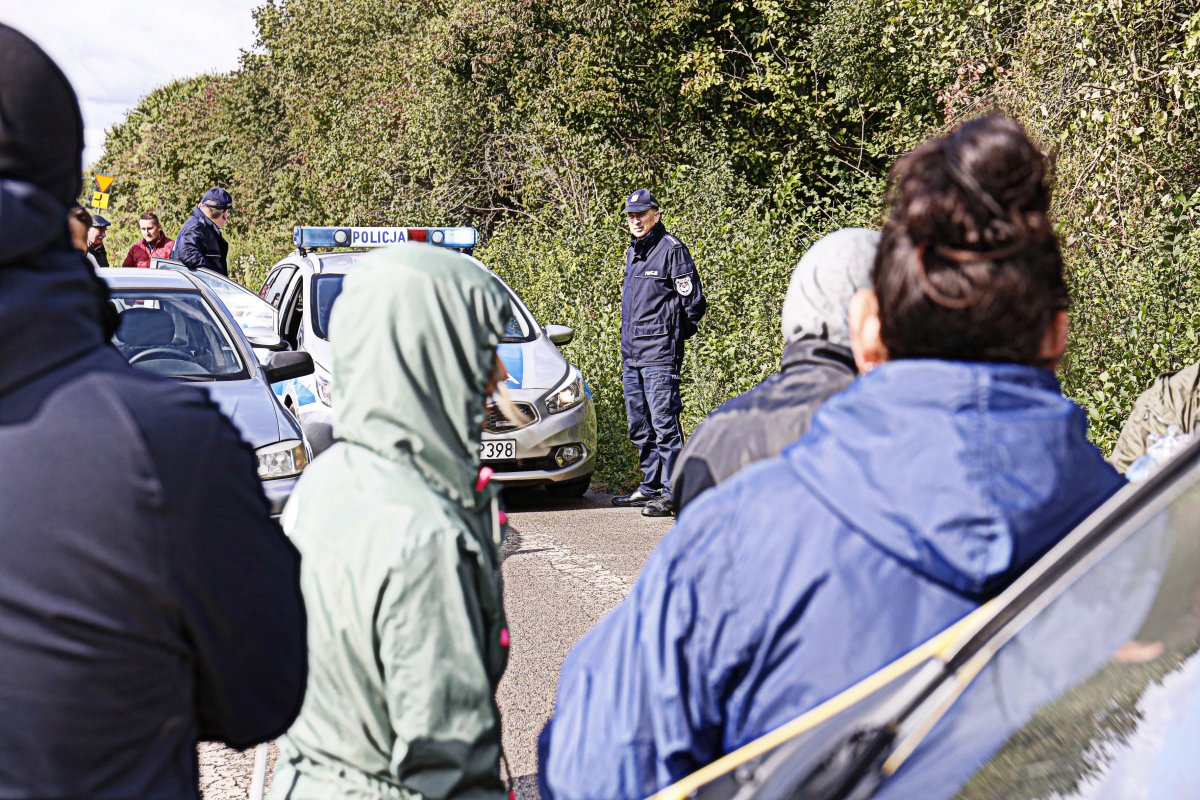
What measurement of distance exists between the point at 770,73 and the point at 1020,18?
333 inches

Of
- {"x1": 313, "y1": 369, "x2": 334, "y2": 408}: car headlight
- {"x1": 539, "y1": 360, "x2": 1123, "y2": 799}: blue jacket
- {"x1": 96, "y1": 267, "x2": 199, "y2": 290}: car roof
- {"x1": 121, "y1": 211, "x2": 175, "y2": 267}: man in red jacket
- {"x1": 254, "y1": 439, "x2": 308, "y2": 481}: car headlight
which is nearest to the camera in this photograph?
{"x1": 539, "y1": 360, "x2": 1123, "y2": 799}: blue jacket

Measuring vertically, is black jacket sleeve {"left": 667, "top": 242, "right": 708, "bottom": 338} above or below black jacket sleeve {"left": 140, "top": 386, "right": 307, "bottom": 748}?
below

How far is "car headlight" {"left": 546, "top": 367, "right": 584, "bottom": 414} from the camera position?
947cm

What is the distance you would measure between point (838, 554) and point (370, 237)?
30.6 ft

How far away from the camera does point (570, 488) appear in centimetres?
1013

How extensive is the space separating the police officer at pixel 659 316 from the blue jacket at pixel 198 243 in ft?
17.8

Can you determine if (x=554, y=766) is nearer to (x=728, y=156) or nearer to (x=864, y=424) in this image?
(x=864, y=424)

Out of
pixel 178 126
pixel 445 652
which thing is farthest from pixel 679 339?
pixel 178 126

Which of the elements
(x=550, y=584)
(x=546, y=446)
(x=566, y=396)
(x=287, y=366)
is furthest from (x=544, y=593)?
(x=566, y=396)

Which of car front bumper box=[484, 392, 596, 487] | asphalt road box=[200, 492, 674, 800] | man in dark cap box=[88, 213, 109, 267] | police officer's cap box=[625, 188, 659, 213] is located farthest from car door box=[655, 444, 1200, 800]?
man in dark cap box=[88, 213, 109, 267]

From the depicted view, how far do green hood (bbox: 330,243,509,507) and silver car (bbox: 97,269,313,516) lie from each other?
4983 mm

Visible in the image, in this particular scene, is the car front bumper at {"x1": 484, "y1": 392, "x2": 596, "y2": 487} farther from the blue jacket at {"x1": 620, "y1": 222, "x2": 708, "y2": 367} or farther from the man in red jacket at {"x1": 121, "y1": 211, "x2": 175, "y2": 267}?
the man in red jacket at {"x1": 121, "y1": 211, "x2": 175, "y2": 267}

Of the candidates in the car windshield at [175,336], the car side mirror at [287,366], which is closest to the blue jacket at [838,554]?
the car side mirror at [287,366]

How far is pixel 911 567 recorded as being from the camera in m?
1.43
